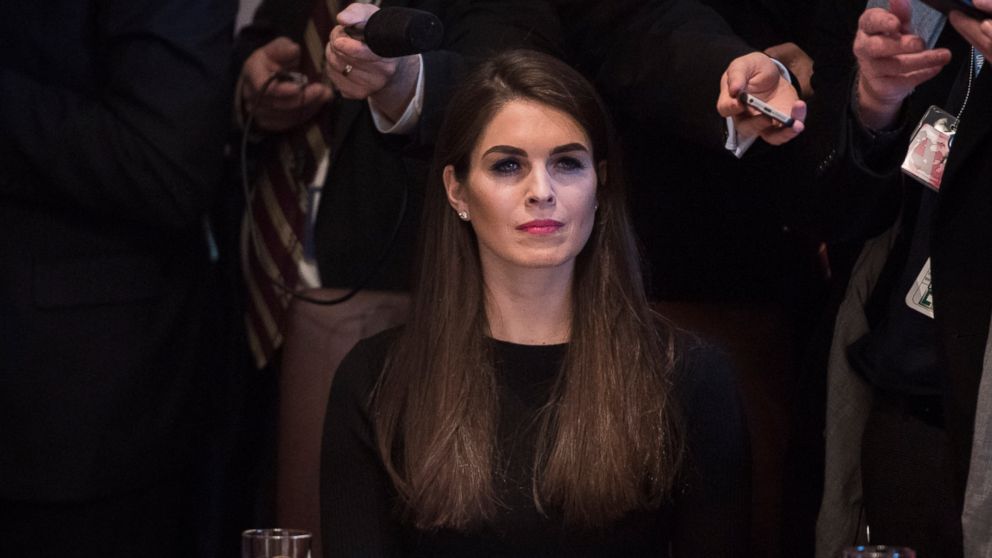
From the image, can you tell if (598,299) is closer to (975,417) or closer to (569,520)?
(569,520)

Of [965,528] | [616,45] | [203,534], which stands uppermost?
[616,45]

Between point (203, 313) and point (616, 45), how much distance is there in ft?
2.89

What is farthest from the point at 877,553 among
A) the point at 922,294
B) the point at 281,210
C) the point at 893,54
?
the point at 281,210

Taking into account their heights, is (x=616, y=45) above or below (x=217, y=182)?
above

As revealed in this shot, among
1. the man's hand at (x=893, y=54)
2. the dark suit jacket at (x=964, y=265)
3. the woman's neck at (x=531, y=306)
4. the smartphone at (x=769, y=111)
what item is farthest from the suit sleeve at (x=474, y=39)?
the dark suit jacket at (x=964, y=265)

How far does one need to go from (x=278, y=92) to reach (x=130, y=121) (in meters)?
0.36

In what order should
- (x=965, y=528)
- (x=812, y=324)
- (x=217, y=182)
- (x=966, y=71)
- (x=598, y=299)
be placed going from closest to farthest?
(x=965, y=528) < (x=966, y=71) < (x=598, y=299) < (x=217, y=182) < (x=812, y=324)

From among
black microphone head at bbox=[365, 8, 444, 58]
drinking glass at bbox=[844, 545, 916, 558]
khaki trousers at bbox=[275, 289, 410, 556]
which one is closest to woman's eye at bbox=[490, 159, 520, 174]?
black microphone head at bbox=[365, 8, 444, 58]

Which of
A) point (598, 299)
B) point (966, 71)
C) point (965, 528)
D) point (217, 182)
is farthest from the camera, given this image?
point (217, 182)

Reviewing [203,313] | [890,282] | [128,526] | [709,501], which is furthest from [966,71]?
[128,526]

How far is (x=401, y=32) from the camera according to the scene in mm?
2260

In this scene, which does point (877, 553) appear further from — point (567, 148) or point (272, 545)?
point (567, 148)

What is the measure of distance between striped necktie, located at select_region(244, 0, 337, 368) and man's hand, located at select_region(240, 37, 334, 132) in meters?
0.04

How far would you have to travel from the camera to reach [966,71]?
2225mm
